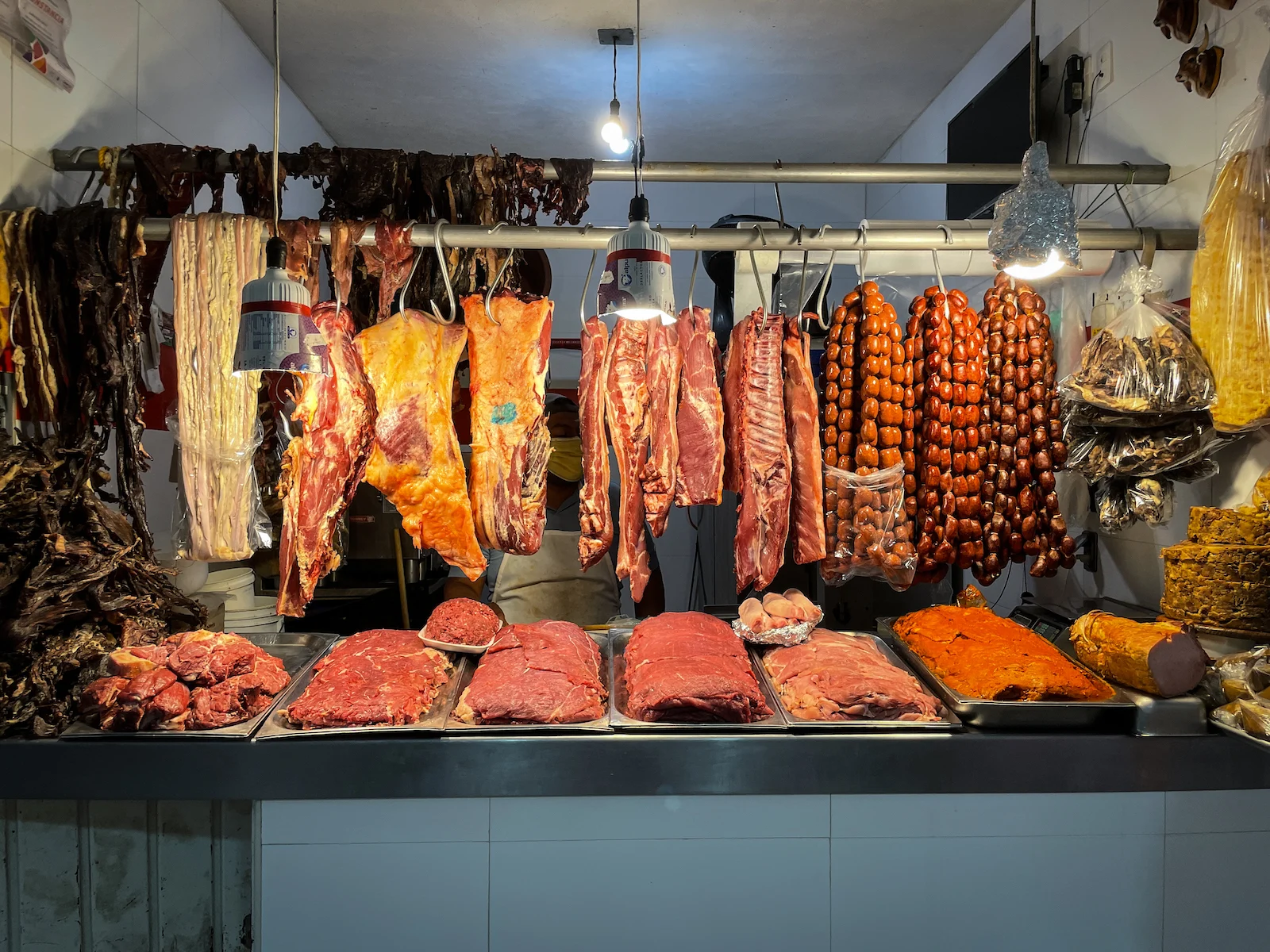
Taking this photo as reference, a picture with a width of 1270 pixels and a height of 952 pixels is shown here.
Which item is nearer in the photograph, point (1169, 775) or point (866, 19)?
point (1169, 775)

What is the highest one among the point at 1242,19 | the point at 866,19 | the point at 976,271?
the point at 866,19

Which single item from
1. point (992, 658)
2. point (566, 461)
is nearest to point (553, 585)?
point (566, 461)

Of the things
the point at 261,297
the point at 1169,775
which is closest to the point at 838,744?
the point at 1169,775

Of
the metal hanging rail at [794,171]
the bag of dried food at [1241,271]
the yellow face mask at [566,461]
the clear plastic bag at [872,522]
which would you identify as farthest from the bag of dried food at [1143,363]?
the yellow face mask at [566,461]

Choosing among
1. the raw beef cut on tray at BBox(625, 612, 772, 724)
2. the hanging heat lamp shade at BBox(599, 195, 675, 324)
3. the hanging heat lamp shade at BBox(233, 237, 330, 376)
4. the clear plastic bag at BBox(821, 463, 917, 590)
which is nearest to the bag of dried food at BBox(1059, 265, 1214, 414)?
the clear plastic bag at BBox(821, 463, 917, 590)

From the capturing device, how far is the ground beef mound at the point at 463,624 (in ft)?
9.62

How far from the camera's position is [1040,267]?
2.69 meters

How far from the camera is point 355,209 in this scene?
3.19m

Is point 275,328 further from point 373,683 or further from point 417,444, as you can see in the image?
point 373,683

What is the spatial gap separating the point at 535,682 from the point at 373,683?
1.59 feet

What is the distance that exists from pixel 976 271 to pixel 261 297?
2.84m

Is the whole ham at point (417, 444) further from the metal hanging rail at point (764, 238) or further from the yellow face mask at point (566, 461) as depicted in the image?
the yellow face mask at point (566, 461)

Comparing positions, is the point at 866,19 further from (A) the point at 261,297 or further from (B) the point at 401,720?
(B) the point at 401,720

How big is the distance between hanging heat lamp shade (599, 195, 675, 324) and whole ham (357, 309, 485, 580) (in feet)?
3.54
